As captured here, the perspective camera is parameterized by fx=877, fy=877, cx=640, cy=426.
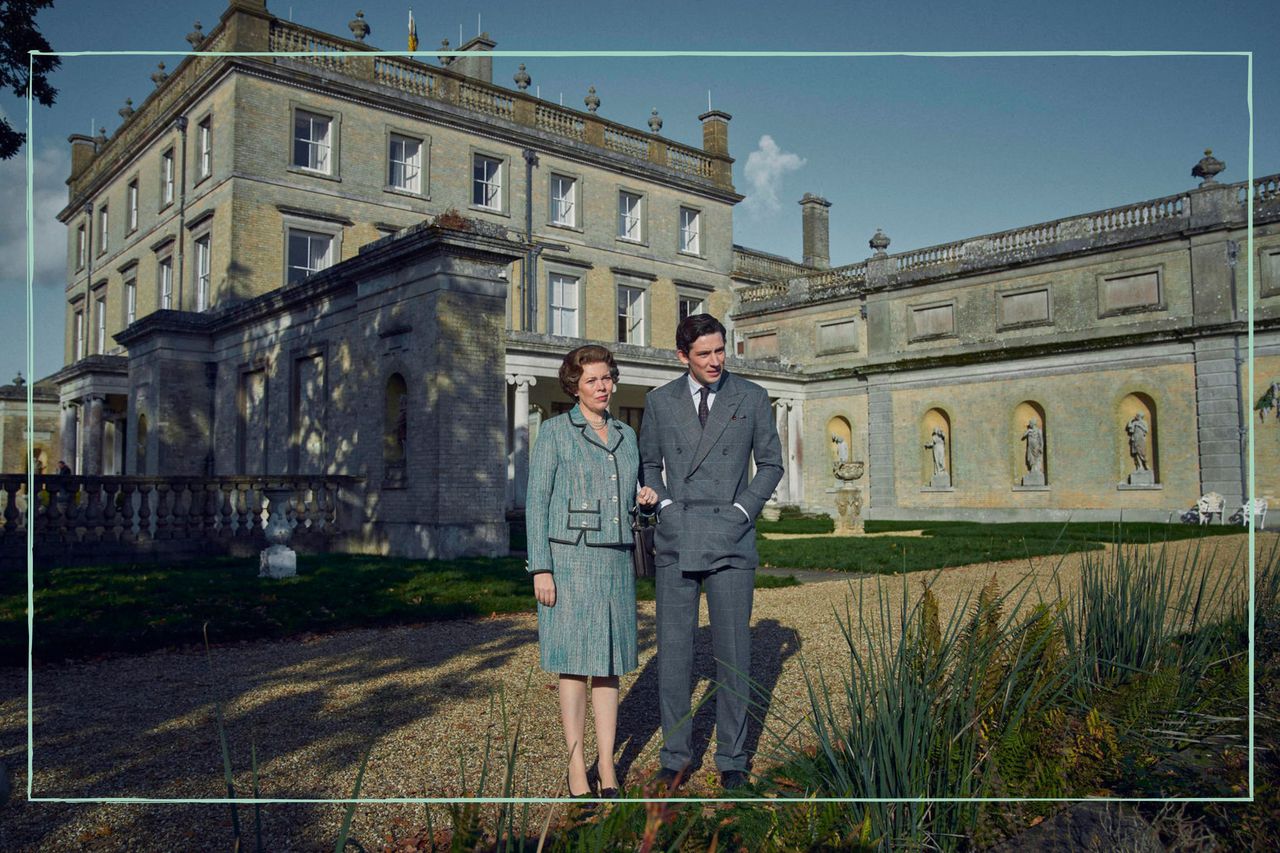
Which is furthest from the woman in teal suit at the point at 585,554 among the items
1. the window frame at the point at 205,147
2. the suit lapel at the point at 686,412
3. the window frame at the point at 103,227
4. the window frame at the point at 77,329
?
the window frame at the point at 77,329

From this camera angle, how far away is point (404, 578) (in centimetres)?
1063

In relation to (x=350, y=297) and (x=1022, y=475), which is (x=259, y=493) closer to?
(x=350, y=297)

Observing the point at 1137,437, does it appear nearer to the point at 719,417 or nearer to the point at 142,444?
the point at 719,417

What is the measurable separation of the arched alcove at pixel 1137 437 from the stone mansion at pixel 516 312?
0.08 meters

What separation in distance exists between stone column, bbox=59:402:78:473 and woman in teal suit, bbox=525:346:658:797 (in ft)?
85.6

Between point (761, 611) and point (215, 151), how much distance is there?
67.2ft

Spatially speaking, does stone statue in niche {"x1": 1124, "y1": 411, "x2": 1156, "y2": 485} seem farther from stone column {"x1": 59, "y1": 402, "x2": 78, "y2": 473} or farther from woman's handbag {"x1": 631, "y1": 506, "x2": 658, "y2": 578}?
stone column {"x1": 59, "y1": 402, "x2": 78, "y2": 473}

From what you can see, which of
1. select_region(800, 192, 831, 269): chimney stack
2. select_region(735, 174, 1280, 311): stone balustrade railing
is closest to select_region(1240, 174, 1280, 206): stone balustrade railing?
select_region(735, 174, 1280, 311): stone balustrade railing

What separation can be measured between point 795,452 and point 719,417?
26.7 meters

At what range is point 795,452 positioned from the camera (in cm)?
3020

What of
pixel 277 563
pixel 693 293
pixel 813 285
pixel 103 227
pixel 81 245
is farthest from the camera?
pixel 693 293

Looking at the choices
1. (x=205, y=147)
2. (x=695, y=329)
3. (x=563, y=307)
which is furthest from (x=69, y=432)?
(x=695, y=329)

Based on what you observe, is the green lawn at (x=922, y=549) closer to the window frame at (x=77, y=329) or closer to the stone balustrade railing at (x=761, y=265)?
the stone balustrade railing at (x=761, y=265)

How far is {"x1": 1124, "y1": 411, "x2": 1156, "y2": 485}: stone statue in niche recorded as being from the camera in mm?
22953
